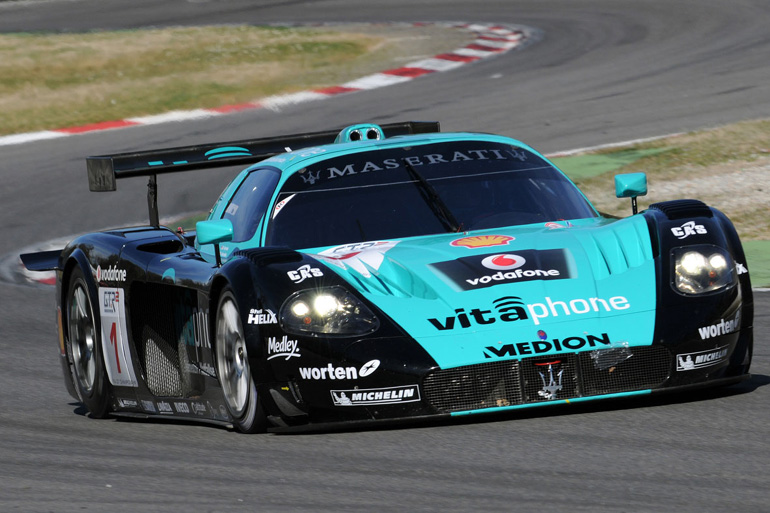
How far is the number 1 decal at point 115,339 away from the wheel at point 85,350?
0.25 ft

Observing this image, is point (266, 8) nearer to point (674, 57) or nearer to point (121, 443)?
point (674, 57)

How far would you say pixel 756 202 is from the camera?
11453mm

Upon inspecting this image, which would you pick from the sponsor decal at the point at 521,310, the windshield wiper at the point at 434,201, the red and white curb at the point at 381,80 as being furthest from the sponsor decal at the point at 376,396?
the red and white curb at the point at 381,80

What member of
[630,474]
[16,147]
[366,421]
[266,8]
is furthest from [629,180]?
[266,8]

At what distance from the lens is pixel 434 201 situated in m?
6.12

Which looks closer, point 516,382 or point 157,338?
point 516,382

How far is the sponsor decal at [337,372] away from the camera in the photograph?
4.96 meters

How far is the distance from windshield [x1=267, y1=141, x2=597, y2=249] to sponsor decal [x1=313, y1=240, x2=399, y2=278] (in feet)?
0.66

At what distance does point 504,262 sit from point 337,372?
0.77 metres

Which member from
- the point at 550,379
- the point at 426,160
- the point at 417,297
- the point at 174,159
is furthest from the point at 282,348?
the point at 174,159

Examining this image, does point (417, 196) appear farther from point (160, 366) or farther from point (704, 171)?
point (704, 171)

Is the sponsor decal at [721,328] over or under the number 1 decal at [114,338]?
over

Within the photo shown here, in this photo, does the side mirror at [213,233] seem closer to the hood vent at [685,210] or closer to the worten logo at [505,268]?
the worten logo at [505,268]

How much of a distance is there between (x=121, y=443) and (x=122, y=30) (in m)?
20.5
